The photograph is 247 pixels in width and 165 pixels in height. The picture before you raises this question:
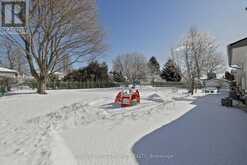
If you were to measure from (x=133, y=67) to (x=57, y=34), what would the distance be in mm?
39195

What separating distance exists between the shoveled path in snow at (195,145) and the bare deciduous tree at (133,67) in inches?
1899

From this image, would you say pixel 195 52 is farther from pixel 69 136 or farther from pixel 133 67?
pixel 133 67

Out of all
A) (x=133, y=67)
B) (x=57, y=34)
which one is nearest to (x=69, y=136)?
(x=57, y=34)

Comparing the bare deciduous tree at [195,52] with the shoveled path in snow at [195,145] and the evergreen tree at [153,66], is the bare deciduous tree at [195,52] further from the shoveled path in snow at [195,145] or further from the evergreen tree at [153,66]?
the evergreen tree at [153,66]

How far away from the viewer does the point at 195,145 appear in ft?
13.7

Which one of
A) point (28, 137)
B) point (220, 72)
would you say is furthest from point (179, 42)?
point (28, 137)

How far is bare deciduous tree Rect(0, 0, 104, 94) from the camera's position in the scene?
48.8 ft

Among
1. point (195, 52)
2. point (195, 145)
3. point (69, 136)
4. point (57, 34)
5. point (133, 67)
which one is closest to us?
point (195, 145)

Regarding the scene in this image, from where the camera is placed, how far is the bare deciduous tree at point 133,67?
54375 millimetres

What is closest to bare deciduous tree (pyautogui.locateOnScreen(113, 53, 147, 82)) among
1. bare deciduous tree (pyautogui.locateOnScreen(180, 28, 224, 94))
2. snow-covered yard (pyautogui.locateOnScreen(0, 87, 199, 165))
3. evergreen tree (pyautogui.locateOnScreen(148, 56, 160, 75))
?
evergreen tree (pyautogui.locateOnScreen(148, 56, 160, 75))

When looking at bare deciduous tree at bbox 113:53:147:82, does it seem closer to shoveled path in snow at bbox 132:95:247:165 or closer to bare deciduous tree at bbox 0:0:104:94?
bare deciduous tree at bbox 0:0:104:94

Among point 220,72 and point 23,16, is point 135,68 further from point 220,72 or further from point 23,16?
point 23,16

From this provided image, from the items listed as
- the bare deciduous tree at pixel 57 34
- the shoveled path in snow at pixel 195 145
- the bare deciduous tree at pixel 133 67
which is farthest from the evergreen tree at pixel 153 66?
the shoveled path in snow at pixel 195 145

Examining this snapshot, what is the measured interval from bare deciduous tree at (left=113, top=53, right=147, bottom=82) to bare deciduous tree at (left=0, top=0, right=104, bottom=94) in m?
37.0
